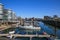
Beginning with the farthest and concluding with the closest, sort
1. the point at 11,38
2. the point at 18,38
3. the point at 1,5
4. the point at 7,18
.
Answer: the point at 7,18 → the point at 1,5 → the point at 18,38 → the point at 11,38

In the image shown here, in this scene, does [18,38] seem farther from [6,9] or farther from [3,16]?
[6,9]

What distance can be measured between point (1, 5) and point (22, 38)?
1008 inches

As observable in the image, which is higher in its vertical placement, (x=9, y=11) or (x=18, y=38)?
(x=9, y=11)

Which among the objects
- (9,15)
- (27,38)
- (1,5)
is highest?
(1,5)

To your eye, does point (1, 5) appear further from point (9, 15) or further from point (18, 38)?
point (18, 38)

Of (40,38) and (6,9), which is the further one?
(6,9)

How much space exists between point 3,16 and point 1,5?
3881 millimetres

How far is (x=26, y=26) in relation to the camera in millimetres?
34406

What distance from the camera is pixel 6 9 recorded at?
4619cm

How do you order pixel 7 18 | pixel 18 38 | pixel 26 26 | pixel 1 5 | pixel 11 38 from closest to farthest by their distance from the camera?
pixel 11 38, pixel 18 38, pixel 26 26, pixel 1 5, pixel 7 18

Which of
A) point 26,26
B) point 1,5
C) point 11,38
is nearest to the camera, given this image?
point 11,38

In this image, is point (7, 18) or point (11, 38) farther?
point (7, 18)

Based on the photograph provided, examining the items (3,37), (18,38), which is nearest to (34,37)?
(18,38)

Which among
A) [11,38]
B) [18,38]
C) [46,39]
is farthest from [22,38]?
[46,39]
